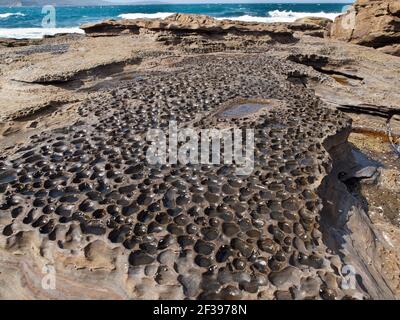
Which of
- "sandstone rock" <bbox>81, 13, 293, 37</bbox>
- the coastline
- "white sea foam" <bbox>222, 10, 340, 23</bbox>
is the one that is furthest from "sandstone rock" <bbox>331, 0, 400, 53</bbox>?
"white sea foam" <bbox>222, 10, 340, 23</bbox>

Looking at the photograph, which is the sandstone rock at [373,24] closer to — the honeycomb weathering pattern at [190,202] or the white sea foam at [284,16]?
the honeycomb weathering pattern at [190,202]

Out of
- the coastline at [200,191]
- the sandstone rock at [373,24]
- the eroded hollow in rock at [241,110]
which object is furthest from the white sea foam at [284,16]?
the eroded hollow in rock at [241,110]

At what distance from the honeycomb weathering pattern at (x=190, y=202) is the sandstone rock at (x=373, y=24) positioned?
323 inches

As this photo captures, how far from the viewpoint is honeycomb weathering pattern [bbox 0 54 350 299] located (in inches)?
92.7

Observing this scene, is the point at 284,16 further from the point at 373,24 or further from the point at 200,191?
the point at 200,191

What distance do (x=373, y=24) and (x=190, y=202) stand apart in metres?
10.7

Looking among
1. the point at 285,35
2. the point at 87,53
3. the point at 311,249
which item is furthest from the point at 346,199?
the point at 285,35

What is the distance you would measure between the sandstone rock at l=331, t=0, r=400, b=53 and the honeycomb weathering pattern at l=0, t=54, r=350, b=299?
819 centimetres

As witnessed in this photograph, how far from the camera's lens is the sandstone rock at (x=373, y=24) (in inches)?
427

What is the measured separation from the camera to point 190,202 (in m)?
2.87

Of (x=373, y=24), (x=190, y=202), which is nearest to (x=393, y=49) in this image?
(x=373, y=24)

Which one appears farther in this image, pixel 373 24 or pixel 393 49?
pixel 373 24
